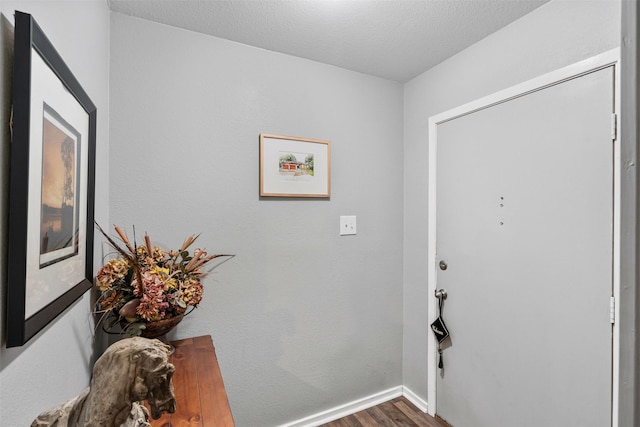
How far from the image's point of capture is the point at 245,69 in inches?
73.4

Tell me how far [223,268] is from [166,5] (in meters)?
1.34

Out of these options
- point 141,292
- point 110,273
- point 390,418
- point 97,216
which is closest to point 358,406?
point 390,418

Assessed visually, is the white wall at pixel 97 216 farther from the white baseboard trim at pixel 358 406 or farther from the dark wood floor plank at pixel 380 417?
the dark wood floor plank at pixel 380 417

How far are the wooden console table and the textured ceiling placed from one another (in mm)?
1636

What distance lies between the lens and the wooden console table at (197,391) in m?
0.99

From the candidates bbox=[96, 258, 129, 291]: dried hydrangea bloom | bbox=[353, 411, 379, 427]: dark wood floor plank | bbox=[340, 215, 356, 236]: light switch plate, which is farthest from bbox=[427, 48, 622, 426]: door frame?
bbox=[96, 258, 129, 291]: dried hydrangea bloom

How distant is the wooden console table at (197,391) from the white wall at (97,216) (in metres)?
0.31

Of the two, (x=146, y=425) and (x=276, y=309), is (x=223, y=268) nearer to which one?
(x=276, y=309)

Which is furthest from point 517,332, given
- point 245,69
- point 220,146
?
point 245,69

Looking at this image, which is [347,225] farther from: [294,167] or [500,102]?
[500,102]

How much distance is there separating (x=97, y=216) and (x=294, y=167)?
3.44 ft

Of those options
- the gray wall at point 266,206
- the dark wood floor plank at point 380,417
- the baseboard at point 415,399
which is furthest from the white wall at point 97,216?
the baseboard at point 415,399

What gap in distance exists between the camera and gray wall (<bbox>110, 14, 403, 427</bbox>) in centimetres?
164

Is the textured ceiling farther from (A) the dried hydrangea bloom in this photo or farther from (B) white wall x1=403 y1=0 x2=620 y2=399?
(A) the dried hydrangea bloom
